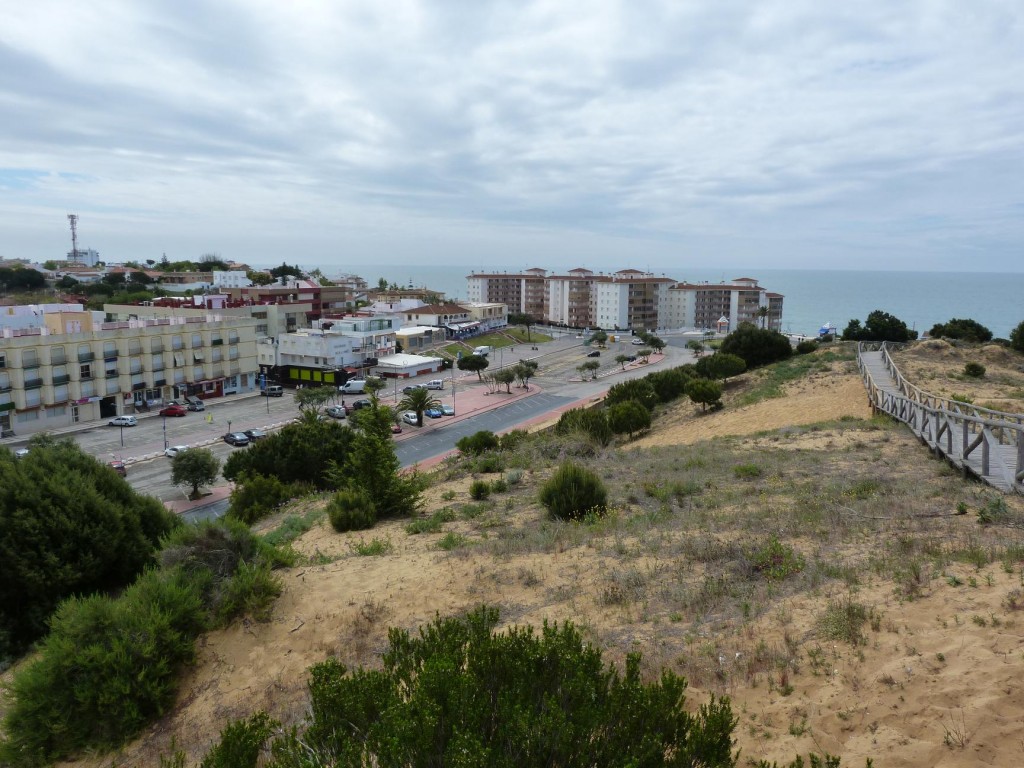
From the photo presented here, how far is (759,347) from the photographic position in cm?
4647

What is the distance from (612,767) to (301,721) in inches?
154

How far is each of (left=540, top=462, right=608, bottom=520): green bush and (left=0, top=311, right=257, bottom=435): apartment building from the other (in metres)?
48.5

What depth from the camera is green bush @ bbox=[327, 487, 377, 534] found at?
14.9 meters

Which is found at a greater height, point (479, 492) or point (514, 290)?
point (514, 290)

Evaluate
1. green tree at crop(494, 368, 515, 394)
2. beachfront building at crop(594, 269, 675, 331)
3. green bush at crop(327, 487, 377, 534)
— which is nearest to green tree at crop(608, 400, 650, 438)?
green bush at crop(327, 487, 377, 534)

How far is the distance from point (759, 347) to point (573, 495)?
37.0 meters

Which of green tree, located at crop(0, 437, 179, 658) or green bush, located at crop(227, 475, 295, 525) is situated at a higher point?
green tree, located at crop(0, 437, 179, 658)

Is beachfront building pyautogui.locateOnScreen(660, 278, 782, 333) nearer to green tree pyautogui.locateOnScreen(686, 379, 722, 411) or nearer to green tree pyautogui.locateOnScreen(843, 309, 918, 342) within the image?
green tree pyautogui.locateOnScreen(843, 309, 918, 342)

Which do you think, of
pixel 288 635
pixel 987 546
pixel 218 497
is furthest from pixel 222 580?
pixel 218 497

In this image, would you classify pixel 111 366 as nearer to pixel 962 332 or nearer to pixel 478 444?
pixel 478 444

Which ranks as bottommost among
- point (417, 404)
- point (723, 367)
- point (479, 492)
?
point (417, 404)

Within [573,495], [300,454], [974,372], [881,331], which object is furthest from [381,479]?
[881,331]

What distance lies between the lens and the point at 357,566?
11.2m

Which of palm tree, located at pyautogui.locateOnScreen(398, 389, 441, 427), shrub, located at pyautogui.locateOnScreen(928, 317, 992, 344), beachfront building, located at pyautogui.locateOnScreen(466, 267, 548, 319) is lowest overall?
palm tree, located at pyautogui.locateOnScreen(398, 389, 441, 427)
